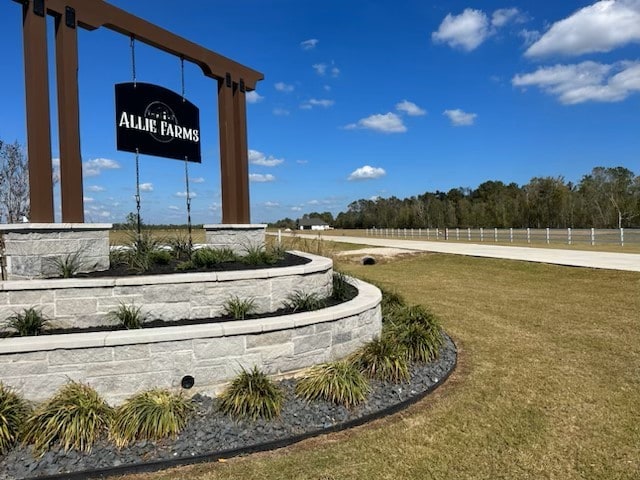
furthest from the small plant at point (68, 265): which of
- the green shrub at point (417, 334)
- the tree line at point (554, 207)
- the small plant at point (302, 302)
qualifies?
the tree line at point (554, 207)

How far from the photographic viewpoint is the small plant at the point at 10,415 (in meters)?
3.15

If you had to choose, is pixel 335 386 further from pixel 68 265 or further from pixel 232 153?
pixel 232 153

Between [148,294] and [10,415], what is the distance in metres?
1.48

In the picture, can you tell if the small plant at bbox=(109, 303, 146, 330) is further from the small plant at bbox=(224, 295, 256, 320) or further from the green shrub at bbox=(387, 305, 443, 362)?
the green shrub at bbox=(387, 305, 443, 362)

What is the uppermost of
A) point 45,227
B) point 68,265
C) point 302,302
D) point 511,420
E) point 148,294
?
point 45,227

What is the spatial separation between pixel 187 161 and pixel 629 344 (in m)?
6.78

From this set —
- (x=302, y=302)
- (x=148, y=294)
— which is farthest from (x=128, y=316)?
(x=302, y=302)

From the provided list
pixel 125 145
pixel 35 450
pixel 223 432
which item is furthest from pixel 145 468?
pixel 125 145

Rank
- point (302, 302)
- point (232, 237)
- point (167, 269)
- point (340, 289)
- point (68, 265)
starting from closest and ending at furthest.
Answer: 1. point (68, 265)
2. point (302, 302)
3. point (167, 269)
4. point (340, 289)
5. point (232, 237)

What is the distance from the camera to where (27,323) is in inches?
156

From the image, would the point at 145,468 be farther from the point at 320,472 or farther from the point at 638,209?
the point at 638,209

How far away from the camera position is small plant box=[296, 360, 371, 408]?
3906mm

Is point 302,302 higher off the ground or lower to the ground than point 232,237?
lower

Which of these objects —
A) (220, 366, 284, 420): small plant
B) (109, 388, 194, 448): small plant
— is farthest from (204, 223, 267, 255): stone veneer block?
(109, 388, 194, 448): small plant
